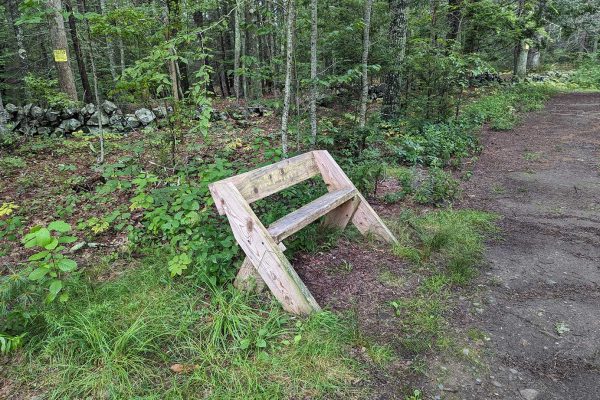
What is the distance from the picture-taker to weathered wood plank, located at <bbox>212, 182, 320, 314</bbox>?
2705 millimetres

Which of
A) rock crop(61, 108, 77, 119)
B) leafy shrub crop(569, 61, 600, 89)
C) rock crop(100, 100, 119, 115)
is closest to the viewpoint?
rock crop(61, 108, 77, 119)

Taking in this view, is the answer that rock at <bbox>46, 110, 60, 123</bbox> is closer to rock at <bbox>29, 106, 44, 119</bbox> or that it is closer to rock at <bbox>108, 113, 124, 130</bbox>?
rock at <bbox>29, 106, 44, 119</bbox>

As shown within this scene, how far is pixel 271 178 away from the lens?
327 centimetres

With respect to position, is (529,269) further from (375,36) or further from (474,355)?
(375,36)

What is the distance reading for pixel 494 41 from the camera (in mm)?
11570

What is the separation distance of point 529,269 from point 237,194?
2816 mm

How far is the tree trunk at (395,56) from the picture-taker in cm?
744

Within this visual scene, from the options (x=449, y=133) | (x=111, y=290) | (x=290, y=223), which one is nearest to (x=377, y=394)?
(x=290, y=223)

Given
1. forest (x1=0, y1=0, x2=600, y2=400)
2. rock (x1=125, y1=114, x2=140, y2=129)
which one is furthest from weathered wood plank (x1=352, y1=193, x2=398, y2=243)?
rock (x1=125, y1=114, x2=140, y2=129)

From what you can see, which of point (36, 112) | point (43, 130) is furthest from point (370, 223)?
point (36, 112)

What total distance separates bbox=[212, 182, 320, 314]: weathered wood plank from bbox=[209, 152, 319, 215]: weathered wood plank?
4.1 inches

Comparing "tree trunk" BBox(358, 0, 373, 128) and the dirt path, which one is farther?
"tree trunk" BBox(358, 0, 373, 128)

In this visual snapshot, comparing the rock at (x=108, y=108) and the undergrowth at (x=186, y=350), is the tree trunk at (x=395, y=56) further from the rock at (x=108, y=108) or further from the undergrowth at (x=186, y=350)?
the rock at (x=108, y=108)

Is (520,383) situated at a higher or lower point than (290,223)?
lower
